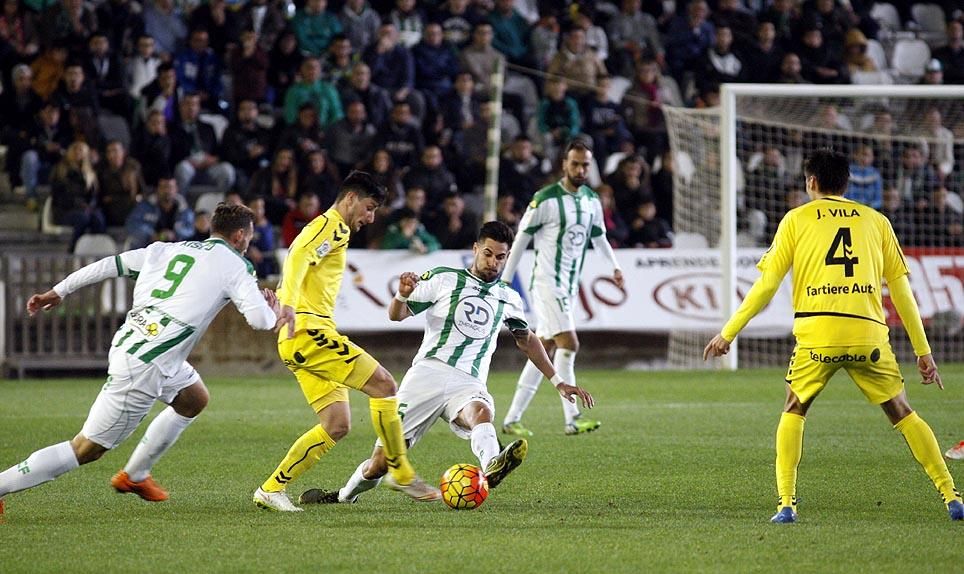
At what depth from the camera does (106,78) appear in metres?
19.2

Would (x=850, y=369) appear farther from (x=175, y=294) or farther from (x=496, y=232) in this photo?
(x=175, y=294)

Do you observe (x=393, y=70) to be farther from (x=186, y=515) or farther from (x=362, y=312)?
(x=186, y=515)

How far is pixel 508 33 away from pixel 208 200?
5.44 m

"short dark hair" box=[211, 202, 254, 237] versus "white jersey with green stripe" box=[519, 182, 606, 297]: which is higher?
"short dark hair" box=[211, 202, 254, 237]

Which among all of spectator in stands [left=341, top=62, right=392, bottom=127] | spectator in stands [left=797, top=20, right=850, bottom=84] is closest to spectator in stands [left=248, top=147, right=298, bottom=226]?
spectator in stands [left=341, top=62, right=392, bottom=127]

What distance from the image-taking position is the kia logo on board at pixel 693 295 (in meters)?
17.7

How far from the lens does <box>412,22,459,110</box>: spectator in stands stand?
20109 mm

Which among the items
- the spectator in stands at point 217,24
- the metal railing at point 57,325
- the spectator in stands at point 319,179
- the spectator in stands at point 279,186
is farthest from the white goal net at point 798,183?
the metal railing at point 57,325

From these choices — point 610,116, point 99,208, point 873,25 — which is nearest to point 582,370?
point 610,116

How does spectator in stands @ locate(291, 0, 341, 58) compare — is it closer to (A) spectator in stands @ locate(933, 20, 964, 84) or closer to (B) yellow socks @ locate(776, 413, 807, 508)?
(A) spectator in stands @ locate(933, 20, 964, 84)

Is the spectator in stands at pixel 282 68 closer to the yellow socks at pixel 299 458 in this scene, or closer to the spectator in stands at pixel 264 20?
the spectator in stands at pixel 264 20

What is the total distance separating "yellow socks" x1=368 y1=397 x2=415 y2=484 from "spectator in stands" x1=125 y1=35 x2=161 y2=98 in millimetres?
12940

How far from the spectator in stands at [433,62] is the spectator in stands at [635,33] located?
2.87m

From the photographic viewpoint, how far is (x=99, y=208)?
1808 cm
